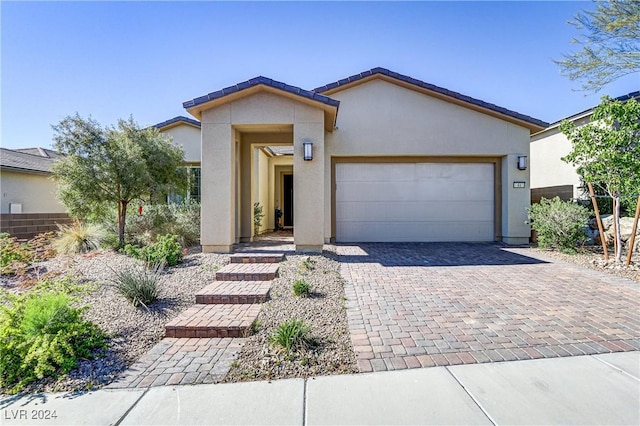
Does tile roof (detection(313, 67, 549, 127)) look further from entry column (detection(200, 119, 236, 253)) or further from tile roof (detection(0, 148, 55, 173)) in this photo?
tile roof (detection(0, 148, 55, 173))

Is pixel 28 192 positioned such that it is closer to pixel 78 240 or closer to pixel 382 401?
pixel 78 240

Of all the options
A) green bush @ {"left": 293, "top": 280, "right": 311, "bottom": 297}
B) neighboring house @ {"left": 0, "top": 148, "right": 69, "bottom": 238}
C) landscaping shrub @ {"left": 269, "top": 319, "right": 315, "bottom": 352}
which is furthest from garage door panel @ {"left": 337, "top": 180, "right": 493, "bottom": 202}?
neighboring house @ {"left": 0, "top": 148, "right": 69, "bottom": 238}

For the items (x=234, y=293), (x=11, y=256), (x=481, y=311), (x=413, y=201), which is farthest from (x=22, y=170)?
(x=481, y=311)

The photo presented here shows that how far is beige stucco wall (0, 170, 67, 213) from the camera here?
1180cm

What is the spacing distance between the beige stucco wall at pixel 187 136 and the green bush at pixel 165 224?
12.3 ft

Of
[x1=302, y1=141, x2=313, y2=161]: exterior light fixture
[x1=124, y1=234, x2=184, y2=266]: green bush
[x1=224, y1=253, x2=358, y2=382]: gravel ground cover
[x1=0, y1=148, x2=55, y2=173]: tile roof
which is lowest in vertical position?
[x1=224, y1=253, x2=358, y2=382]: gravel ground cover

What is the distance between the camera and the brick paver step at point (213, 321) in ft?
12.7

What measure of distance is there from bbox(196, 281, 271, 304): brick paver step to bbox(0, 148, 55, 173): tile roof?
1031 cm

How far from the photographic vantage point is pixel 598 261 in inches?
307

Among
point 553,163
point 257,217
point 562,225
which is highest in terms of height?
point 553,163

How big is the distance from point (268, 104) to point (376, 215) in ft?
17.1

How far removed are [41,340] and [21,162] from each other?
14.4 metres

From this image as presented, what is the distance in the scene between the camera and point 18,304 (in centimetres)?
371

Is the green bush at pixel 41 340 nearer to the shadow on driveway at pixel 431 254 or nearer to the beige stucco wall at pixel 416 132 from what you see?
the shadow on driveway at pixel 431 254
